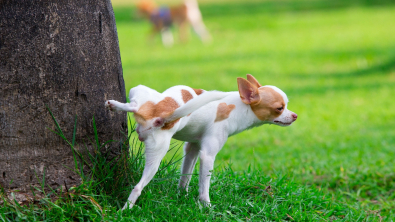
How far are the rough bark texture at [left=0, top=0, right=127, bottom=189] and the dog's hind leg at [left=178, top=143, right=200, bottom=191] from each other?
0.61 m

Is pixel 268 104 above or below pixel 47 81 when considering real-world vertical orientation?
below

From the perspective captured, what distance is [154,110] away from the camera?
8.70 feet

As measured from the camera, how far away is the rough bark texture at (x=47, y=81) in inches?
105

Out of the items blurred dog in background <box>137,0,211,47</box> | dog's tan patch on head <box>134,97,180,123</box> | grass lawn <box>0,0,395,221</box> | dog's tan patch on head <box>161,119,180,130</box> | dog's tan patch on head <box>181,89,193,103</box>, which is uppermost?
blurred dog in background <box>137,0,211,47</box>

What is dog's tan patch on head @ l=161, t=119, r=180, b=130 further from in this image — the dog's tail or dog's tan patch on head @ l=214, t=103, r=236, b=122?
dog's tan patch on head @ l=214, t=103, r=236, b=122

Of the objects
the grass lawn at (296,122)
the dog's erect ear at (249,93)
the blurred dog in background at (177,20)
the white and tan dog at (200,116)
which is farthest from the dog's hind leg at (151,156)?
the blurred dog in background at (177,20)

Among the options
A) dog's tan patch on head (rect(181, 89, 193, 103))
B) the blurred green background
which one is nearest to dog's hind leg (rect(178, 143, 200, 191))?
dog's tan patch on head (rect(181, 89, 193, 103))

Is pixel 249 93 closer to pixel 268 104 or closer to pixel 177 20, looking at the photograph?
pixel 268 104

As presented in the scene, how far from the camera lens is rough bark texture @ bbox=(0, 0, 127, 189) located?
2.67m

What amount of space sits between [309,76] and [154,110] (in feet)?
27.7

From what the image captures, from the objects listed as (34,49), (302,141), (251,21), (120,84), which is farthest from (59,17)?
(251,21)

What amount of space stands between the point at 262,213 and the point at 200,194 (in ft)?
1.54

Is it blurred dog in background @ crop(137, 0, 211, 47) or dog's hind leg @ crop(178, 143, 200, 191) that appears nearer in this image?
dog's hind leg @ crop(178, 143, 200, 191)

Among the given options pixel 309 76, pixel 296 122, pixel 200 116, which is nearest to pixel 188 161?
pixel 200 116
